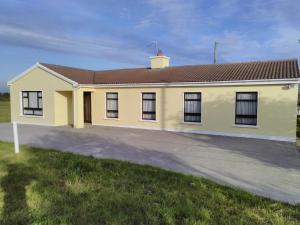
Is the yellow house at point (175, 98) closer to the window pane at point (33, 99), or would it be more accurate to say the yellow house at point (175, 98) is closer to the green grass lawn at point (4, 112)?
the window pane at point (33, 99)

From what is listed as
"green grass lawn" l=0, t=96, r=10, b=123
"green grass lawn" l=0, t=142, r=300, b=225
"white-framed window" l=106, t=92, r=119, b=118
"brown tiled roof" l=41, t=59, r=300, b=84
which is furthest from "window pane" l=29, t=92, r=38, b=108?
"green grass lawn" l=0, t=142, r=300, b=225

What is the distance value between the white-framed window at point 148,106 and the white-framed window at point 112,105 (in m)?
2.13

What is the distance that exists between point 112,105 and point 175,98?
15.8 ft

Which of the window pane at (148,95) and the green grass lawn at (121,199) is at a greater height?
the window pane at (148,95)

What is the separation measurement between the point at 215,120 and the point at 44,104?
1211 centimetres

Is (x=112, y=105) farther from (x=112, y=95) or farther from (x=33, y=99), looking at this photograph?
(x=33, y=99)

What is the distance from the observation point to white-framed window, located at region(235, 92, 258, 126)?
42.5 feet

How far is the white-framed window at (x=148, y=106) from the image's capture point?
52.6ft

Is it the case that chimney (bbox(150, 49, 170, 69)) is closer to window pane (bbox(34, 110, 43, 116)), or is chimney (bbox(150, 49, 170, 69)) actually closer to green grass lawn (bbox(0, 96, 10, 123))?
window pane (bbox(34, 110, 43, 116))

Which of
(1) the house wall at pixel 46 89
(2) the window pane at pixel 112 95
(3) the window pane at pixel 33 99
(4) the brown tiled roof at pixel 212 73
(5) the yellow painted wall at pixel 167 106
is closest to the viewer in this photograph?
(5) the yellow painted wall at pixel 167 106

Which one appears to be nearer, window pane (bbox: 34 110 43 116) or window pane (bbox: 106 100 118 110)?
window pane (bbox: 106 100 118 110)

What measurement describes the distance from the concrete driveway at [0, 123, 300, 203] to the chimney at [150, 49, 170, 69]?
28.7ft

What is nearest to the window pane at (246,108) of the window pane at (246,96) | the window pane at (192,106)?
the window pane at (246,96)

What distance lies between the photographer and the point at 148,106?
16234mm
